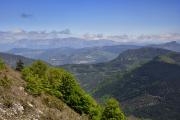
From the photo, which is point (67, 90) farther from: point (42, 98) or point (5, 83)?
point (5, 83)

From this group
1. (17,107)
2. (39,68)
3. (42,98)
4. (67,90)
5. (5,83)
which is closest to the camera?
(17,107)

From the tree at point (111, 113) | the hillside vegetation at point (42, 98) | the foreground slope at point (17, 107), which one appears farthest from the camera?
the tree at point (111, 113)

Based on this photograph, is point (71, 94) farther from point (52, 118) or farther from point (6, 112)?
point (6, 112)

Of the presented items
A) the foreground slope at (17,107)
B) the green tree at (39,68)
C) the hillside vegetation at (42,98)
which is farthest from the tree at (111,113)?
the foreground slope at (17,107)

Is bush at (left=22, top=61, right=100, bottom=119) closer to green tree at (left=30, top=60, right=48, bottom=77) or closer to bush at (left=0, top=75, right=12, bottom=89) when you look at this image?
green tree at (left=30, top=60, right=48, bottom=77)

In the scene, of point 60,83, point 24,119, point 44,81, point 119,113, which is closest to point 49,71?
point 60,83

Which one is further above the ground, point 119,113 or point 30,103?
point 30,103

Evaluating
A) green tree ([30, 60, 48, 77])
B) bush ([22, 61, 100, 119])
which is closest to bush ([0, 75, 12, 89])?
bush ([22, 61, 100, 119])

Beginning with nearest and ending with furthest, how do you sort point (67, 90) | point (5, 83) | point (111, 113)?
point (5, 83), point (111, 113), point (67, 90)

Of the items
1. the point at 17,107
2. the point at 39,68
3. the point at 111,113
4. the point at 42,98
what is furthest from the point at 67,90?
the point at 17,107

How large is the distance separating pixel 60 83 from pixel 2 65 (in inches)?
611

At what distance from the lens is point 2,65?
49094mm

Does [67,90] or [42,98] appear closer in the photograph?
[42,98]

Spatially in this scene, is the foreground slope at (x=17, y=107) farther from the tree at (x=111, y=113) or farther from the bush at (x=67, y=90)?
the tree at (x=111, y=113)
